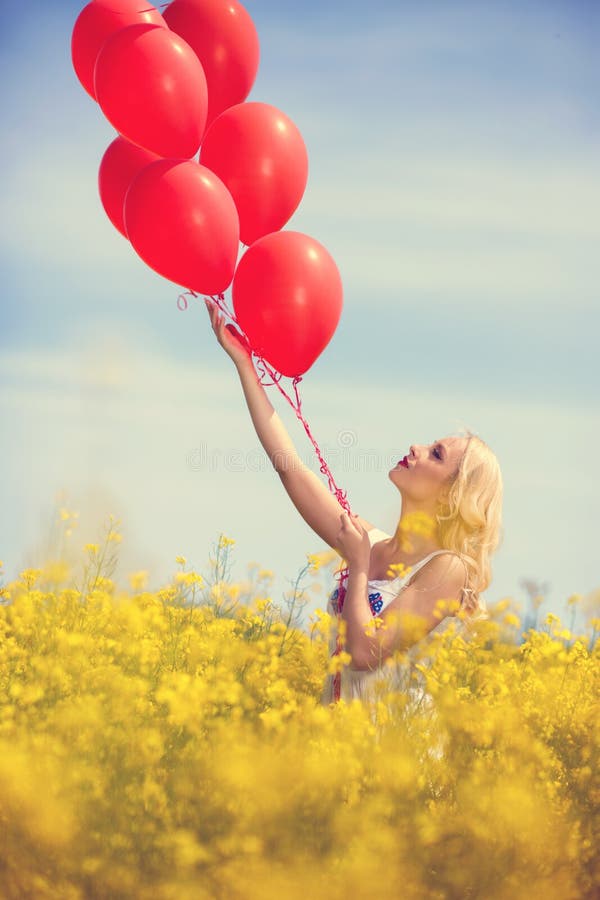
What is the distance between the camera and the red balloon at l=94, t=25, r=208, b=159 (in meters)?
2.97

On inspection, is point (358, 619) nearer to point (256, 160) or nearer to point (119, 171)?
point (256, 160)

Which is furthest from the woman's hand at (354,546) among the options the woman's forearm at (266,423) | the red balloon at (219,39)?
the red balloon at (219,39)

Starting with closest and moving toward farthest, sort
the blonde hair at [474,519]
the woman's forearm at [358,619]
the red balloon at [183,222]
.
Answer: the woman's forearm at [358,619]
the blonde hair at [474,519]
the red balloon at [183,222]

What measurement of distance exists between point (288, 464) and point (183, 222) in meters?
0.87

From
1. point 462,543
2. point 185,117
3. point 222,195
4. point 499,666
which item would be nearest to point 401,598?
point 462,543

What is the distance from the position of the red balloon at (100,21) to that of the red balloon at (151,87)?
Result: 0.20m

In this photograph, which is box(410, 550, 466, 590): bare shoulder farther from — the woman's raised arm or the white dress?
the woman's raised arm

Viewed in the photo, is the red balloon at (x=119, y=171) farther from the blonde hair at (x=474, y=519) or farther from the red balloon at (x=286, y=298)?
the blonde hair at (x=474, y=519)

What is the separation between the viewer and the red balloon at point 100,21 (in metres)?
3.25

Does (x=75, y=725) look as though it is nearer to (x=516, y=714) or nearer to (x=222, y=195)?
(x=516, y=714)

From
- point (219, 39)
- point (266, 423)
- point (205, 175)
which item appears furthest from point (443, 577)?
point (219, 39)

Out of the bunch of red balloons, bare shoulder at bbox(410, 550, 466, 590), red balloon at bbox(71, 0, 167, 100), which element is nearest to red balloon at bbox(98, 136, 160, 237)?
the bunch of red balloons

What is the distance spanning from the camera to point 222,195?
3023mm

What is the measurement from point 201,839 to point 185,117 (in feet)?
7.48
